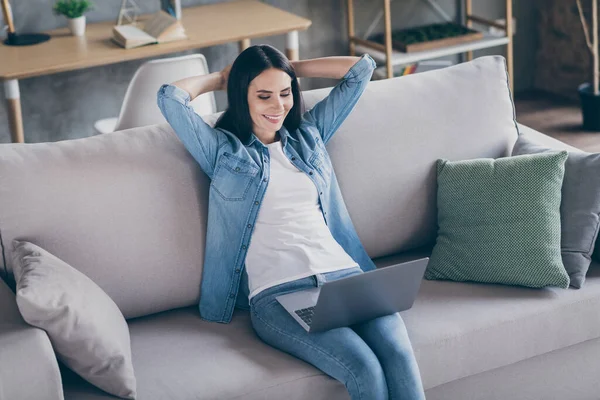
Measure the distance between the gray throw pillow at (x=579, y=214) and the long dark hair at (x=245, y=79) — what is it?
2.53 ft

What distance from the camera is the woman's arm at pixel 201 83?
8.25 ft

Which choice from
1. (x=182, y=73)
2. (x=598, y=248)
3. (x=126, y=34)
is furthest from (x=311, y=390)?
(x=126, y=34)

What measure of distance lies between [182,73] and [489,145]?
1.25 metres

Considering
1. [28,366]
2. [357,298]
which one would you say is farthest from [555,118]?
[28,366]

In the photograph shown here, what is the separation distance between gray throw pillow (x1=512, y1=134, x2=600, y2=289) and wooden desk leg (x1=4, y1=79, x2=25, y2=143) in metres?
2.09

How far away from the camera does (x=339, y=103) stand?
255 cm

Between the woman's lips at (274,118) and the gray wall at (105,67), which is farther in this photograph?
the gray wall at (105,67)

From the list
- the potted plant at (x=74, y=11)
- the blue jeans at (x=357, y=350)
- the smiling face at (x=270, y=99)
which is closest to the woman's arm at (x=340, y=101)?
the smiling face at (x=270, y=99)

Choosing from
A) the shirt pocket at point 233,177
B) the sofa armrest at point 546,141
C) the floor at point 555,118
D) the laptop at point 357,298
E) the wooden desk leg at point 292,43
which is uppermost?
the wooden desk leg at point 292,43

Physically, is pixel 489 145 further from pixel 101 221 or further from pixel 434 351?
pixel 101 221

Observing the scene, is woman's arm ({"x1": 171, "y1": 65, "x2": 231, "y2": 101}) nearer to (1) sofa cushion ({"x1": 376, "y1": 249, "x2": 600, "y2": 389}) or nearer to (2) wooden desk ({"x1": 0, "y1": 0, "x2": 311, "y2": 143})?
(1) sofa cushion ({"x1": 376, "y1": 249, "x2": 600, "y2": 389})

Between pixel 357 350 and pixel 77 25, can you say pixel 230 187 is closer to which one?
pixel 357 350

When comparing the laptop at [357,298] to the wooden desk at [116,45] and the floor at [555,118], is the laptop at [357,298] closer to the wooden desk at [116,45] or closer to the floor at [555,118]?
the wooden desk at [116,45]

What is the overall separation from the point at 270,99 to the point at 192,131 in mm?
217
